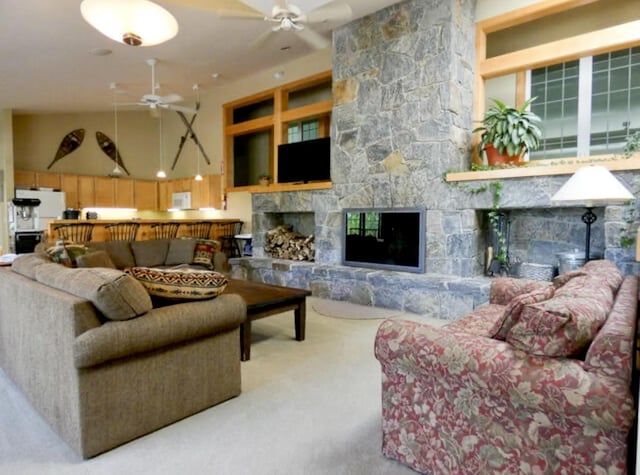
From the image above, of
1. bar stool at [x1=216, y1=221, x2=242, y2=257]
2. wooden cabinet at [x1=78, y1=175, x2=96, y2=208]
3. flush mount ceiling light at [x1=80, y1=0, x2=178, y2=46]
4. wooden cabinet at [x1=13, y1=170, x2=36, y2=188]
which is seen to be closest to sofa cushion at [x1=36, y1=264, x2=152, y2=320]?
flush mount ceiling light at [x1=80, y1=0, x2=178, y2=46]

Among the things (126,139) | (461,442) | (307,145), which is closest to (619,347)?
(461,442)

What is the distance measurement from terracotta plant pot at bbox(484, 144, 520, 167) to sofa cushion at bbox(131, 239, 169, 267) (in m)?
4.63

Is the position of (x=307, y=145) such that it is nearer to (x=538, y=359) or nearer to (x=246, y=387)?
(x=246, y=387)

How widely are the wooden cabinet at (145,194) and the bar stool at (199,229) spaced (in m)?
3.08

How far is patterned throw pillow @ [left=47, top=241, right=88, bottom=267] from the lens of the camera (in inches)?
148

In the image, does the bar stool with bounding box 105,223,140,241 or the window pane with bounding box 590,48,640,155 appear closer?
the window pane with bounding box 590,48,640,155

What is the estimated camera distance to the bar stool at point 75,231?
5.70 metres

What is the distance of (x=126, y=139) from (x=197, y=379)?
9246 mm

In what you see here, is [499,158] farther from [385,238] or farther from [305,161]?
[305,161]

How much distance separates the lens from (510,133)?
13.3 feet

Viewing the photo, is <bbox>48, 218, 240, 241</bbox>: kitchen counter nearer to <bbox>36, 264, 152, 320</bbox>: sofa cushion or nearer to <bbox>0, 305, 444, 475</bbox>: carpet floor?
<bbox>0, 305, 444, 475</bbox>: carpet floor

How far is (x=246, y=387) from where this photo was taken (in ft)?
8.25

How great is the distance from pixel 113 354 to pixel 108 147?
9139mm

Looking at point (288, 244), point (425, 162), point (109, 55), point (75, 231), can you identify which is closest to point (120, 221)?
point (75, 231)
